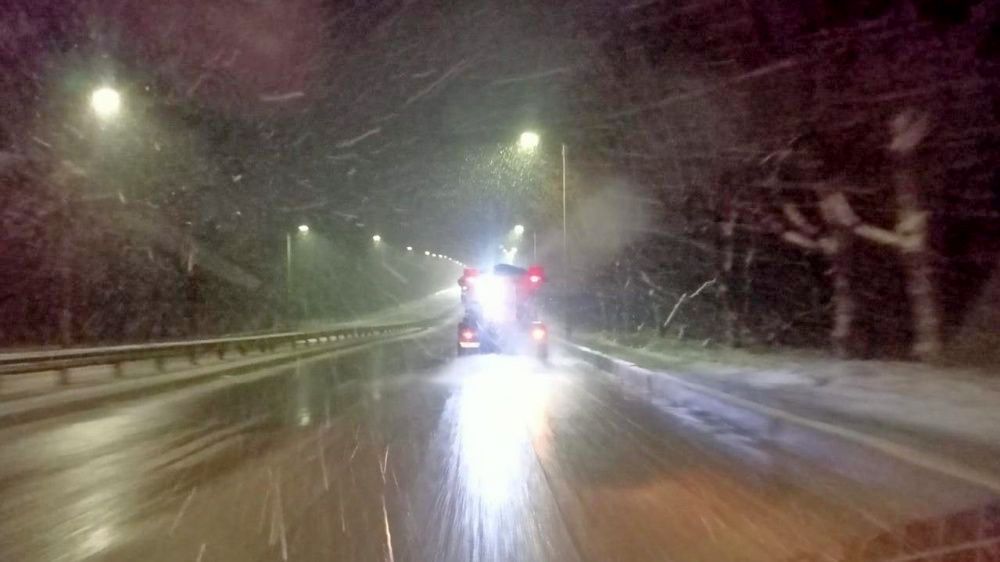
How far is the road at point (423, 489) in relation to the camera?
866 cm

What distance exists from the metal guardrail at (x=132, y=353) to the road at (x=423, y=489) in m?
4.35

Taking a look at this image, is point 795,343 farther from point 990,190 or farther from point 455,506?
point 455,506

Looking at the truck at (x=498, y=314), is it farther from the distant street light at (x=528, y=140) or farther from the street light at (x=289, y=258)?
the street light at (x=289, y=258)

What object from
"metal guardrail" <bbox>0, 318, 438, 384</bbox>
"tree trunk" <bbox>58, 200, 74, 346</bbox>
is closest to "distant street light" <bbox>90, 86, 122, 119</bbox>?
"metal guardrail" <bbox>0, 318, 438, 384</bbox>

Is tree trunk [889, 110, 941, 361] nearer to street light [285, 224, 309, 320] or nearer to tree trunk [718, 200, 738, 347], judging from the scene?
tree trunk [718, 200, 738, 347]

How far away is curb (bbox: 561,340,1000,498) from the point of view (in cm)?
1114

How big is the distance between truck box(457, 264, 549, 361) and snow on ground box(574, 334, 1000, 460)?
1511cm

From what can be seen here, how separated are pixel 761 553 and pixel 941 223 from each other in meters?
16.7

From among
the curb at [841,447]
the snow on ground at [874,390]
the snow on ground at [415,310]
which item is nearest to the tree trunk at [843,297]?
the snow on ground at [874,390]

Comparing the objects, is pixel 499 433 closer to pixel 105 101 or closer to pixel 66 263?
pixel 105 101

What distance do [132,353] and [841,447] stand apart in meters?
20.1

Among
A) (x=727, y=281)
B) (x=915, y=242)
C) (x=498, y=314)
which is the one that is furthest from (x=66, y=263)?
(x=915, y=242)

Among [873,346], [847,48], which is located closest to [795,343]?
[873,346]

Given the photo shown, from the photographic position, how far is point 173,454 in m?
14.4
